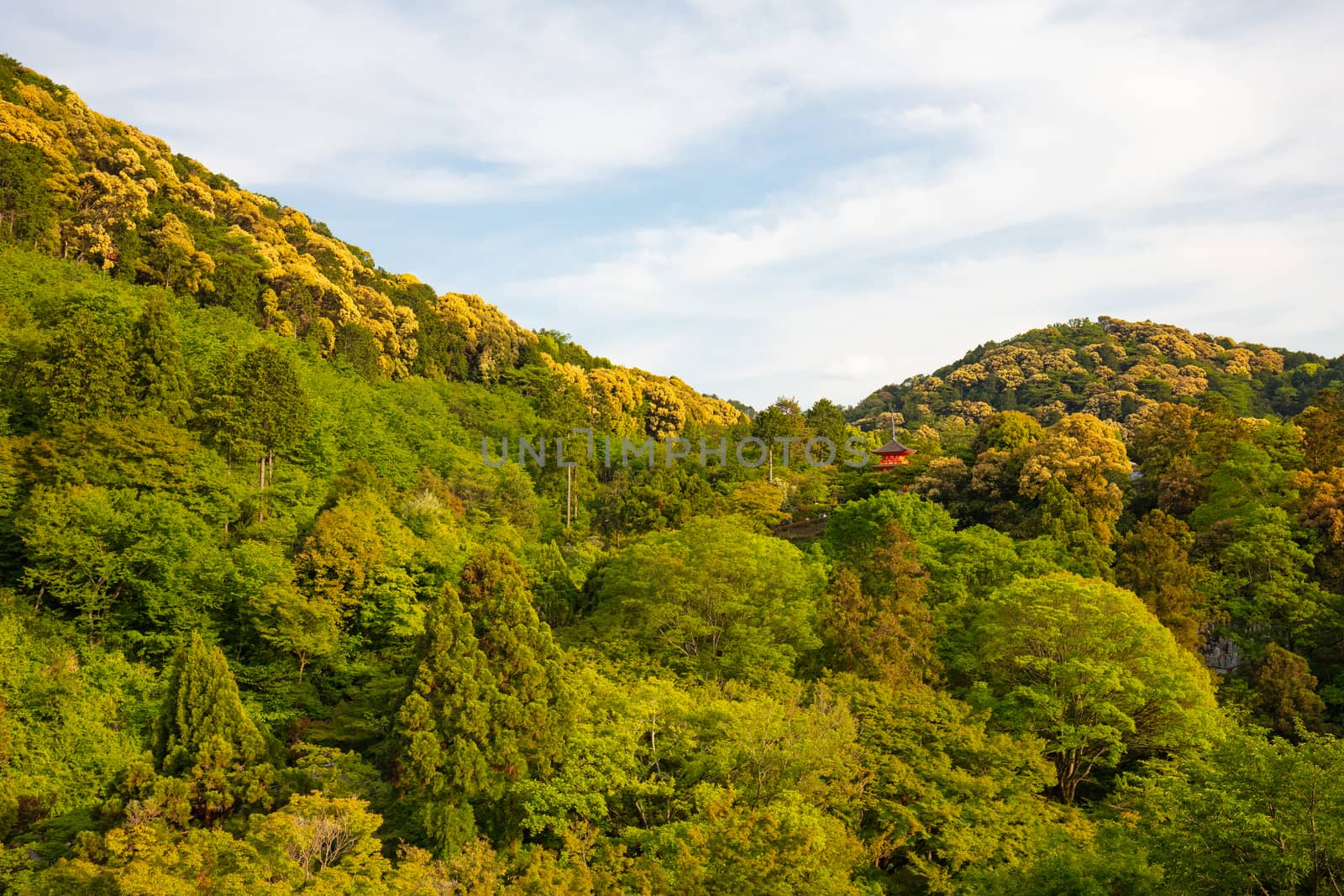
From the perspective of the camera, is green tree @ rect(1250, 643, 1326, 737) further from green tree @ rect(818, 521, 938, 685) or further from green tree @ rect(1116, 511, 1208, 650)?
green tree @ rect(818, 521, 938, 685)

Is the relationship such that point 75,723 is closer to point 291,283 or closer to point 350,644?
point 350,644

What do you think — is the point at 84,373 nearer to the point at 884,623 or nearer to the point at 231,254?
the point at 231,254

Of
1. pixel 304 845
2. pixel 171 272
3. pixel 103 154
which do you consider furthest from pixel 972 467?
pixel 103 154

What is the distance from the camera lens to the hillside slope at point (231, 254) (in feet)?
141

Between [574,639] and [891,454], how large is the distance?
31263 mm

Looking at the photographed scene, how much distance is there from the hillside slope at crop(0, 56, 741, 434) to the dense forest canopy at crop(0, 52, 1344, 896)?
12.7 inches

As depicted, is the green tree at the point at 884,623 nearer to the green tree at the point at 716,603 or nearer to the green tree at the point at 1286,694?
the green tree at the point at 716,603

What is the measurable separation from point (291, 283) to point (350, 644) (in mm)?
31287

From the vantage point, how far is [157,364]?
29.8 metres

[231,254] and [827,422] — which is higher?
[231,254]

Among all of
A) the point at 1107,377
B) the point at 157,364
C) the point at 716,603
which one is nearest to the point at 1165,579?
the point at 716,603

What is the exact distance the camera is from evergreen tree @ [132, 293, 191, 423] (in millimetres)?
29281

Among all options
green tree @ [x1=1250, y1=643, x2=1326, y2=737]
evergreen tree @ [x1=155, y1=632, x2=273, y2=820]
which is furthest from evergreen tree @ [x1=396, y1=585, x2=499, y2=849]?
green tree @ [x1=1250, y1=643, x2=1326, y2=737]

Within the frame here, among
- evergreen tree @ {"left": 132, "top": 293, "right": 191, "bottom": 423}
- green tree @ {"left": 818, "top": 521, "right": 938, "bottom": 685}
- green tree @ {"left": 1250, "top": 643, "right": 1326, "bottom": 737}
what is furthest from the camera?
evergreen tree @ {"left": 132, "top": 293, "right": 191, "bottom": 423}
